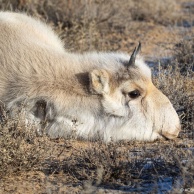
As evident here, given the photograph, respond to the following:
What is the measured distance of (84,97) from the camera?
25.0 feet

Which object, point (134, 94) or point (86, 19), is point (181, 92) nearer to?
point (134, 94)

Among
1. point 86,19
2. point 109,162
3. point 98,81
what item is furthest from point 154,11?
point 109,162

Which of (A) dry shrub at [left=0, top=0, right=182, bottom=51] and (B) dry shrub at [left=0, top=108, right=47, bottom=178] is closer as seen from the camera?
(B) dry shrub at [left=0, top=108, right=47, bottom=178]

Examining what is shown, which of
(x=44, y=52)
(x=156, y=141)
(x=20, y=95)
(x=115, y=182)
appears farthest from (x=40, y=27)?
(x=115, y=182)

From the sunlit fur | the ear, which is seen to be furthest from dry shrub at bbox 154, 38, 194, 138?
the ear

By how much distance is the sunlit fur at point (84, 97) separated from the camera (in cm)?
757

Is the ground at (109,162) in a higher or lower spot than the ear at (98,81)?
lower

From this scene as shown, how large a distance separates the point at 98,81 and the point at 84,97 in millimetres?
255

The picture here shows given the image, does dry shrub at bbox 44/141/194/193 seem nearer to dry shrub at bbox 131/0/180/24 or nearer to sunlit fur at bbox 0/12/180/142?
sunlit fur at bbox 0/12/180/142

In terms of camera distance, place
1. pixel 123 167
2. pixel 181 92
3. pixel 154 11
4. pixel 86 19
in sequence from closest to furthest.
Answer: pixel 123 167 → pixel 181 92 → pixel 86 19 → pixel 154 11

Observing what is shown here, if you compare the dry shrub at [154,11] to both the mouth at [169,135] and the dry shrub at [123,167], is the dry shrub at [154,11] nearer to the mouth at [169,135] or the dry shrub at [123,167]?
the mouth at [169,135]

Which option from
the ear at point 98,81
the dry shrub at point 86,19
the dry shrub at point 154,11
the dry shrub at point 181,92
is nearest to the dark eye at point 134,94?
the ear at point 98,81

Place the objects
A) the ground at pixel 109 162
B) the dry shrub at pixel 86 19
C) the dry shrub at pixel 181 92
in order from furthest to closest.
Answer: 1. the dry shrub at pixel 86 19
2. the dry shrub at pixel 181 92
3. the ground at pixel 109 162

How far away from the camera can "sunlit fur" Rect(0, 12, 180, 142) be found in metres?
7.57
